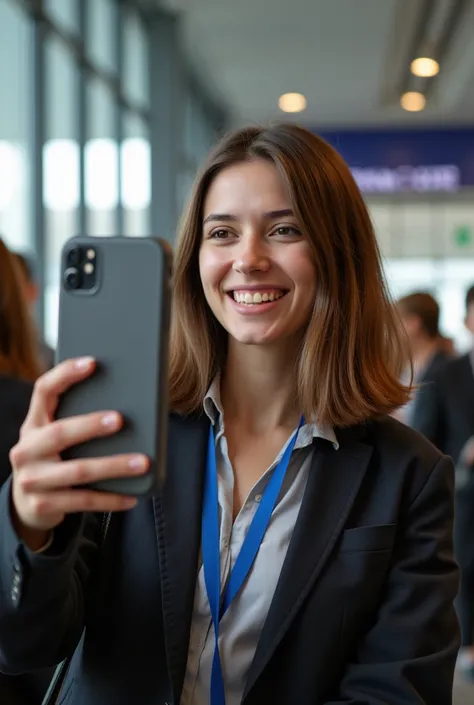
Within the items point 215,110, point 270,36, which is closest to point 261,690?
point 270,36

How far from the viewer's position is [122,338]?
1.25 meters

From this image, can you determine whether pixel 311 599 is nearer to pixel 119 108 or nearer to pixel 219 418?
pixel 219 418

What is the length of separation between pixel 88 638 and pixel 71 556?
0.32m

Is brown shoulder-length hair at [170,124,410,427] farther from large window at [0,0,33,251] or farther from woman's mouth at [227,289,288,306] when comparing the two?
large window at [0,0,33,251]

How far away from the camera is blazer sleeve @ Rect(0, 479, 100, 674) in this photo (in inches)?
53.1

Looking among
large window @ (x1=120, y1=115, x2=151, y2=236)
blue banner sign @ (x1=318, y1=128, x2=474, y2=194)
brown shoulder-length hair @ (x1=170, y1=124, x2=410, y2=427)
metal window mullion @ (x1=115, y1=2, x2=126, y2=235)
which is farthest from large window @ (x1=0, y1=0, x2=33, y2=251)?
blue banner sign @ (x1=318, y1=128, x2=474, y2=194)

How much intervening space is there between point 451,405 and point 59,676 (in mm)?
3684

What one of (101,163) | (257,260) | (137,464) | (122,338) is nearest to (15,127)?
(101,163)

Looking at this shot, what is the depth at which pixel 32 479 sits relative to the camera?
3.99 feet

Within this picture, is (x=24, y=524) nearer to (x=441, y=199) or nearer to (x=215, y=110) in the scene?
(x=215, y=110)

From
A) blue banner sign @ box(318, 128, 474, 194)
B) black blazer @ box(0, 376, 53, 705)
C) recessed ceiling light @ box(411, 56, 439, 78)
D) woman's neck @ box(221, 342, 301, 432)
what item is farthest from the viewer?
blue banner sign @ box(318, 128, 474, 194)

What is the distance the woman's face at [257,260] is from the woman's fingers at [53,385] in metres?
0.47

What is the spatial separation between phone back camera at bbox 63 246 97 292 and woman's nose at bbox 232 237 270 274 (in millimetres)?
396

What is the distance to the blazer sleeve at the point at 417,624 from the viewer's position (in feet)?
5.12
